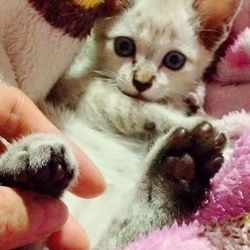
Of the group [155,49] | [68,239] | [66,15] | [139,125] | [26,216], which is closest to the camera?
[26,216]

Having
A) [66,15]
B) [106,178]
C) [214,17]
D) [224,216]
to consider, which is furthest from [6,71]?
[214,17]

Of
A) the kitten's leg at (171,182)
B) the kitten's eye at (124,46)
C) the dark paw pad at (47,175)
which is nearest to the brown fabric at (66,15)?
the kitten's eye at (124,46)

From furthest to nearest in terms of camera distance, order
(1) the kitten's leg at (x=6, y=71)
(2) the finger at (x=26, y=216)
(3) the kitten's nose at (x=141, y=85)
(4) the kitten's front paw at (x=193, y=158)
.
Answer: (3) the kitten's nose at (x=141, y=85), (1) the kitten's leg at (x=6, y=71), (4) the kitten's front paw at (x=193, y=158), (2) the finger at (x=26, y=216)

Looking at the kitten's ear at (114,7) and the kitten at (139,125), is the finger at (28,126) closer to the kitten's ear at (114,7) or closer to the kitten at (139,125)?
the kitten at (139,125)

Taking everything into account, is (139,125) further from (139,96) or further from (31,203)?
(31,203)

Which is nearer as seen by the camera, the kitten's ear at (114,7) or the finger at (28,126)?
the finger at (28,126)

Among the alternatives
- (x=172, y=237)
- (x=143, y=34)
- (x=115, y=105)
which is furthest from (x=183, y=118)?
(x=172, y=237)
